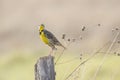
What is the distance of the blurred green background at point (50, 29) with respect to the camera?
14965 millimetres

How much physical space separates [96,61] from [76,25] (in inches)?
300

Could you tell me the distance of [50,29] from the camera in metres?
20.8

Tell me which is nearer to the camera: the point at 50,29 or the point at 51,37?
the point at 51,37

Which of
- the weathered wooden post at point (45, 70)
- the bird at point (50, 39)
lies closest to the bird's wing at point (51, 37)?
the bird at point (50, 39)

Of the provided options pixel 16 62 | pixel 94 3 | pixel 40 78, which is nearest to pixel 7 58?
pixel 16 62

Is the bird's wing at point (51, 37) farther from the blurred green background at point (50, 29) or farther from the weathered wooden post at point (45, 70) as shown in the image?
the blurred green background at point (50, 29)

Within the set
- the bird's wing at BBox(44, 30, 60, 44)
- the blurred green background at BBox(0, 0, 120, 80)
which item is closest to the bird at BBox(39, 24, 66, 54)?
the bird's wing at BBox(44, 30, 60, 44)

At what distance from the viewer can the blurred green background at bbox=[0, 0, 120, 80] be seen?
14965mm

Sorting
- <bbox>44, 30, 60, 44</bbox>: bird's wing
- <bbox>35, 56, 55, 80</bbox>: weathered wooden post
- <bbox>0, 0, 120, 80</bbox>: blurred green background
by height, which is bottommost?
<bbox>0, 0, 120, 80</bbox>: blurred green background

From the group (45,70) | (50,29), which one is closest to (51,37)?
(45,70)

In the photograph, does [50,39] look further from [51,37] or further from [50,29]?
[50,29]

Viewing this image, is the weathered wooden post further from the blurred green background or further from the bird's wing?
the blurred green background

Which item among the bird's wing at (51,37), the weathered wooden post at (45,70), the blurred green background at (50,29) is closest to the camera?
the weathered wooden post at (45,70)

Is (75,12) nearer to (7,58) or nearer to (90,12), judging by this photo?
(90,12)
